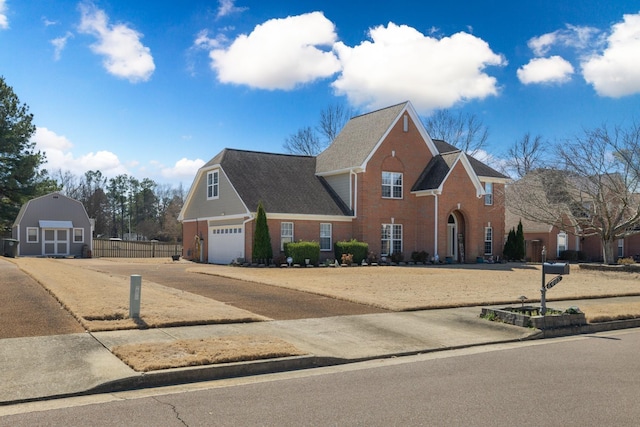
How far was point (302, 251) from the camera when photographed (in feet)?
100

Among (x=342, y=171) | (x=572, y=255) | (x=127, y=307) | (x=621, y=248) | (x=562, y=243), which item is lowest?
(x=572, y=255)

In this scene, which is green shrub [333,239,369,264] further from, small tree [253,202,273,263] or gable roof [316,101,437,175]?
gable roof [316,101,437,175]

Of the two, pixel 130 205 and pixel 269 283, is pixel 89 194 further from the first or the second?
pixel 269 283

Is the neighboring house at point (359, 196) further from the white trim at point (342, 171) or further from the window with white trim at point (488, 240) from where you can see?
the window with white trim at point (488, 240)

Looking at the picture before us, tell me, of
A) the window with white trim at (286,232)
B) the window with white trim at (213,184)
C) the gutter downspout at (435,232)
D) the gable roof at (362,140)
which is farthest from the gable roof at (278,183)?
the gutter downspout at (435,232)

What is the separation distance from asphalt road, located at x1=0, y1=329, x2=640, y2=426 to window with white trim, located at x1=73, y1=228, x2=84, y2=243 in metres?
37.8

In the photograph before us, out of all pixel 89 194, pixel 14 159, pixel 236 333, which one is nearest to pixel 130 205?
pixel 89 194

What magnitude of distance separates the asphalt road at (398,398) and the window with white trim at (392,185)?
84.8 ft

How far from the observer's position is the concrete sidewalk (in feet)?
24.3

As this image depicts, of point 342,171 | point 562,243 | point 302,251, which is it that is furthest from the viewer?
point 562,243

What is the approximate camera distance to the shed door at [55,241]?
40.8 meters

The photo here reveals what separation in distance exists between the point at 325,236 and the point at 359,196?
3153mm

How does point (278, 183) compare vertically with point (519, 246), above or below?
above

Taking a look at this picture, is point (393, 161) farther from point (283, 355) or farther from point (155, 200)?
point (155, 200)
